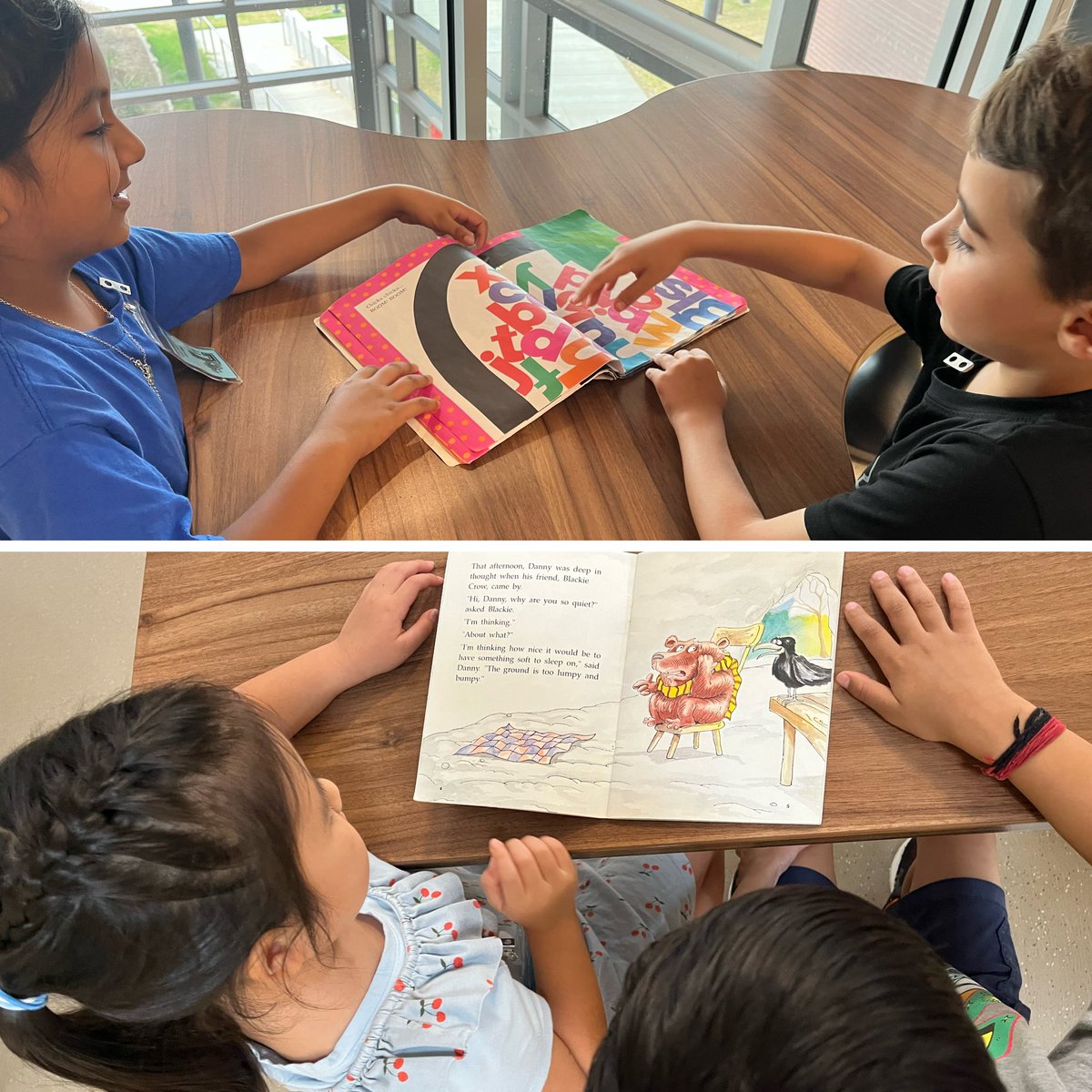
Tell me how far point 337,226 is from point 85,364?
25cm

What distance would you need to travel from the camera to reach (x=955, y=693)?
488 millimetres

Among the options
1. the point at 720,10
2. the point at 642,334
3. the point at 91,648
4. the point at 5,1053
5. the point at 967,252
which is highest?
the point at 720,10

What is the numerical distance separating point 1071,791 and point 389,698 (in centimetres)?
40

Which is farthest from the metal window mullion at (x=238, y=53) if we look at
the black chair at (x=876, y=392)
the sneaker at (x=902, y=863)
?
the sneaker at (x=902, y=863)

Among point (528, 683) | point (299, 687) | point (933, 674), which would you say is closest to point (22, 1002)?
point (299, 687)

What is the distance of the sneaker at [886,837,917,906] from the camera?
92 cm

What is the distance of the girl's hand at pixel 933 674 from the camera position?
49 centimetres

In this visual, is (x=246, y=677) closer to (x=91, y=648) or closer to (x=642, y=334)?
(x=91, y=648)

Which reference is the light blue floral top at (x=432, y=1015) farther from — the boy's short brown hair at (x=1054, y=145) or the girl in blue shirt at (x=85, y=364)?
the boy's short brown hair at (x=1054, y=145)

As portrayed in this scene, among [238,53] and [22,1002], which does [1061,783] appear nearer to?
[22,1002]

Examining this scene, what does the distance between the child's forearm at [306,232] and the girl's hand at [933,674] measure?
516 millimetres

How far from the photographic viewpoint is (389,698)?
52 centimetres

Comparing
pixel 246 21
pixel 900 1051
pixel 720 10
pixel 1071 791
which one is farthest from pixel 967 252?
pixel 246 21

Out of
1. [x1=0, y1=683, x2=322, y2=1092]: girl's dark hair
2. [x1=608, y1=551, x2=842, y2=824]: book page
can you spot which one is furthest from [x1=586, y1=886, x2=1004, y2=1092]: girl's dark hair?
[x1=0, y1=683, x2=322, y2=1092]: girl's dark hair
